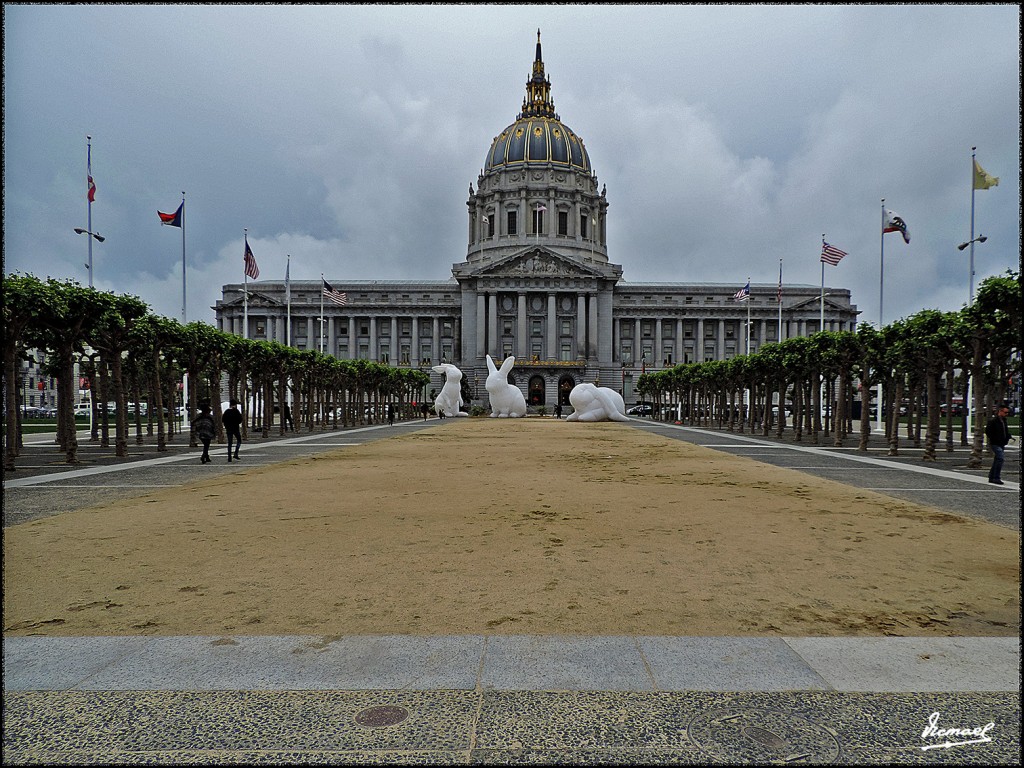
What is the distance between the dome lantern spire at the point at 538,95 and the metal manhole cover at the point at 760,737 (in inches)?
5341

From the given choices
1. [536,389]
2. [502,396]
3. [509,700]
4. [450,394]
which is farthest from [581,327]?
[509,700]

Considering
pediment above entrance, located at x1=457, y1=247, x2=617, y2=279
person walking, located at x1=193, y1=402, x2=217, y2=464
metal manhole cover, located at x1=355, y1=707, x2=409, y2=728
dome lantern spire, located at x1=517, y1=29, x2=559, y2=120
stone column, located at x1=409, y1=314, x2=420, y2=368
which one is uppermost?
dome lantern spire, located at x1=517, y1=29, x2=559, y2=120

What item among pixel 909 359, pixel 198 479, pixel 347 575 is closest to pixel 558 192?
pixel 909 359

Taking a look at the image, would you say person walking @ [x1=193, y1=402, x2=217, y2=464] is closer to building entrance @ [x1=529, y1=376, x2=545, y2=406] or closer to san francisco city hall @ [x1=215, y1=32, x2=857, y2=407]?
san francisco city hall @ [x1=215, y1=32, x2=857, y2=407]

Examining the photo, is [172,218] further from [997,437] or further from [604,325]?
[604,325]

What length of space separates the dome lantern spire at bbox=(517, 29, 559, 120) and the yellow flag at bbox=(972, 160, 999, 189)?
106 metres

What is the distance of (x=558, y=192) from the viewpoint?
115m

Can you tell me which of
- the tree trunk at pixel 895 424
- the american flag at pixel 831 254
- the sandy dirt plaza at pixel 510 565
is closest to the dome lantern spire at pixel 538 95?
the american flag at pixel 831 254

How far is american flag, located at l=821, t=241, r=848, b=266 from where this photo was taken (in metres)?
42.6

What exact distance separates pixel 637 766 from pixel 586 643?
1793mm

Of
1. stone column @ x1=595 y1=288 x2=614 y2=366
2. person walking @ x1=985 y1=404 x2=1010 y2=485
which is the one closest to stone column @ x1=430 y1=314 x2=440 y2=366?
stone column @ x1=595 y1=288 x2=614 y2=366

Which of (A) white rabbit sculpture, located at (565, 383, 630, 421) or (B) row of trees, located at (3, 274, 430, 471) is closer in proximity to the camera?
(B) row of trees, located at (3, 274, 430, 471)

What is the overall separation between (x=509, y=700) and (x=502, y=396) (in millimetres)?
59827

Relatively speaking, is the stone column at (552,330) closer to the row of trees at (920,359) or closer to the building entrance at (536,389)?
the building entrance at (536,389)
